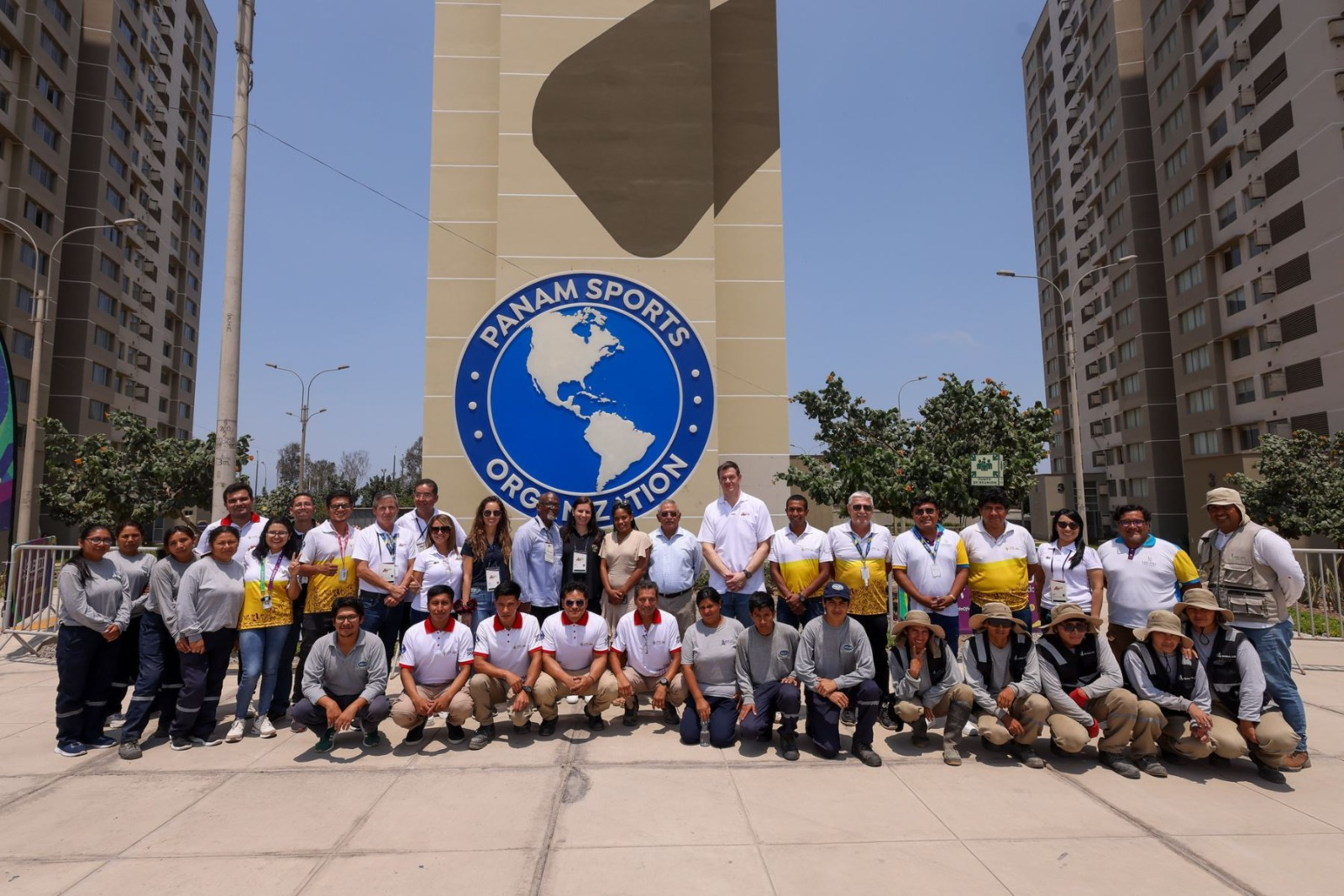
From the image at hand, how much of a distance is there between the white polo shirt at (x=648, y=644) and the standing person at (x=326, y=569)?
7.13 ft

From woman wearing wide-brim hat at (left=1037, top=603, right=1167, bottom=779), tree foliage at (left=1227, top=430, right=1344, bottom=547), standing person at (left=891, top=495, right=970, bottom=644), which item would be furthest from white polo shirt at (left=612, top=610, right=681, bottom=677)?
tree foliage at (left=1227, top=430, right=1344, bottom=547)

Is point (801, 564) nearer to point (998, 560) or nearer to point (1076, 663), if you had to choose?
point (998, 560)

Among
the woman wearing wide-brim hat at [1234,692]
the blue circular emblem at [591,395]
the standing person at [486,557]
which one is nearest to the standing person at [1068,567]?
Result: the woman wearing wide-brim hat at [1234,692]

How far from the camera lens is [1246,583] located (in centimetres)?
491

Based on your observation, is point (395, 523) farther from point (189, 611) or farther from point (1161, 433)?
point (1161, 433)

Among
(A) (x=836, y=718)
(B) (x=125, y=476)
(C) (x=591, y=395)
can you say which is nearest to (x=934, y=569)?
(A) (x=836, y=718)

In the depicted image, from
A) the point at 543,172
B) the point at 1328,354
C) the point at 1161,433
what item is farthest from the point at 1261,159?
the point at 543,172

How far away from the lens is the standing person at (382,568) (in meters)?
5.75

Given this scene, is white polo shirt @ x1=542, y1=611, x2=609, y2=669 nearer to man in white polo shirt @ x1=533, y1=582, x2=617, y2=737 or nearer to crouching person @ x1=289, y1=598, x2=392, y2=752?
man in white polo shirt @ x1=533, y1=582, x2=617, y2=737

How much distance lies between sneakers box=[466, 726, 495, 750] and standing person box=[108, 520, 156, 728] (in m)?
2.61

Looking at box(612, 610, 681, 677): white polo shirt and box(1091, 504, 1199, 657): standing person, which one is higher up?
box(1091, 504, 1199, 657): standing person

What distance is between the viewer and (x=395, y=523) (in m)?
5.98

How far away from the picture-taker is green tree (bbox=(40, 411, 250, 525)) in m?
24.5

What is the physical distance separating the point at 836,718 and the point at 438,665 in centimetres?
279
